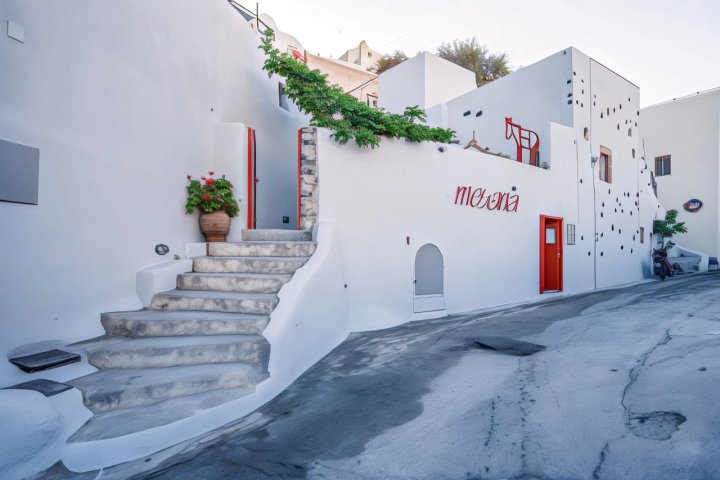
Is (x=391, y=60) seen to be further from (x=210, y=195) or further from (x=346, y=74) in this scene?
(x=210, y=195)

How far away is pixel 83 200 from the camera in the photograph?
418 cm

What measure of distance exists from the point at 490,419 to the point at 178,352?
2.87 metres

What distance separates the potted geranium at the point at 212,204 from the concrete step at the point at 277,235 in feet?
1.43

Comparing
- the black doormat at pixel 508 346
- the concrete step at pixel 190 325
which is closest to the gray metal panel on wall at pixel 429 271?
the black doormat at pixel 508 346

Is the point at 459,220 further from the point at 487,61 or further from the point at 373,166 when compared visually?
the point at 487,61

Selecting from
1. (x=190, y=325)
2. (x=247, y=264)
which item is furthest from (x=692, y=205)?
(x=190, y=325)

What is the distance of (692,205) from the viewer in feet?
59.5

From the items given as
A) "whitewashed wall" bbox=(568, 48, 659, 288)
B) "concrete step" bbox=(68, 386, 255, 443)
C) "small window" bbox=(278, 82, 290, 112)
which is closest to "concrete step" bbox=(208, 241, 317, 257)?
"concrete step" bbox=(68, 386, 255, 443)

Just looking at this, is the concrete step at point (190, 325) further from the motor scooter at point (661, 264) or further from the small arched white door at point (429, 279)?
the motor scooter at point (661, 264)

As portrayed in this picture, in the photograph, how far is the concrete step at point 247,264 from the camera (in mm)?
5160

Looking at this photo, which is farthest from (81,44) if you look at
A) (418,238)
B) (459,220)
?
(459,220)

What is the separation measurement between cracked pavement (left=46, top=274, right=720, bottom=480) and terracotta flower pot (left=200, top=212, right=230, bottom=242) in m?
2.70

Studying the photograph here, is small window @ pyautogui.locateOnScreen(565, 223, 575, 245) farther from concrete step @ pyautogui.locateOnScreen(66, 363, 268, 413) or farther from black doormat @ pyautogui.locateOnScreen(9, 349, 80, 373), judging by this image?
black doormat @ pyautogui.locateOnScreen(9, 349, 80, 373)

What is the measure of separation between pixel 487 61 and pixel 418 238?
1868cm
